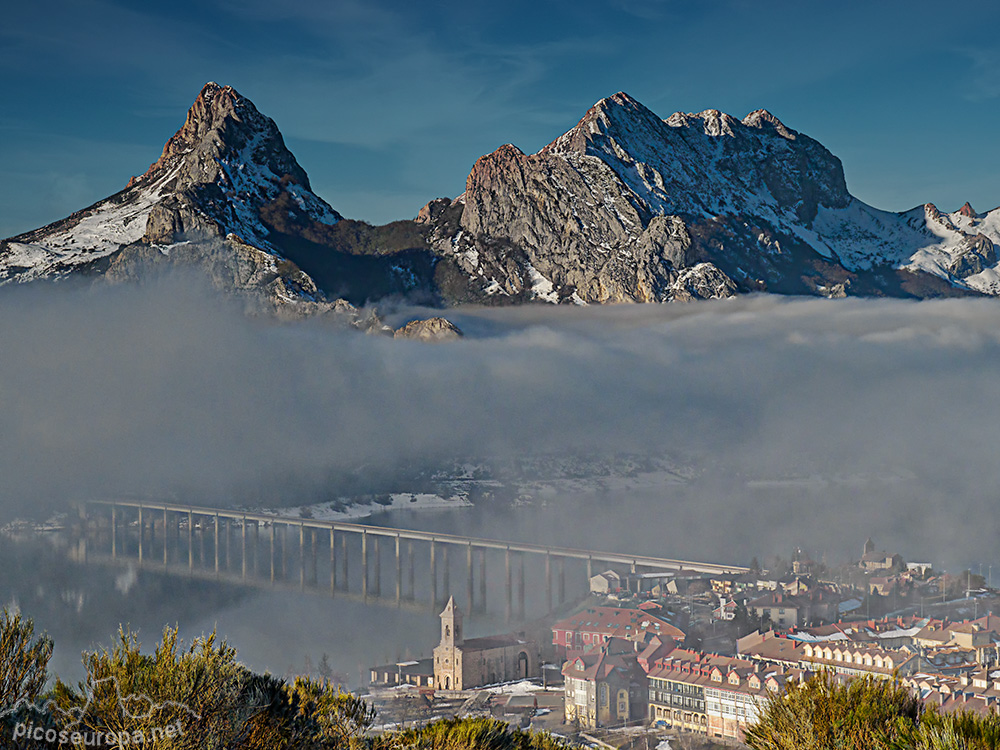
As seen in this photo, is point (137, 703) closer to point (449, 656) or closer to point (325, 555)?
point (449, 656)

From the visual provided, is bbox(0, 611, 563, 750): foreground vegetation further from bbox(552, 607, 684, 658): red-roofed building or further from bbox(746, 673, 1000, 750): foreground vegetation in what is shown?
bbox(552, 607, 684, 658): red-roofed building

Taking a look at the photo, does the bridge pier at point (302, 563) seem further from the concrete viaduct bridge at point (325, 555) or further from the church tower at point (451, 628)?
the church tower at point (451, 628)

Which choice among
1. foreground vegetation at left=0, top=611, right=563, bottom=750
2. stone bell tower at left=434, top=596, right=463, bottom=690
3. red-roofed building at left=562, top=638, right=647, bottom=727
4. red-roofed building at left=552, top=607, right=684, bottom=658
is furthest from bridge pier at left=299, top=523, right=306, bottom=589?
foreground vegetation at left=0, top=611, right=563, bottom=750

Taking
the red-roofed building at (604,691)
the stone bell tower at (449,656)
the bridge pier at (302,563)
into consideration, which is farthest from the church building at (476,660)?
the bridge pier at (302,563)

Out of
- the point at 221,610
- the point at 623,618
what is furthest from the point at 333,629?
the point at 623,618

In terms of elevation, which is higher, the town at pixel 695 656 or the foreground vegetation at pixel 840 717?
the foreground vegetation at pixel 840 717
